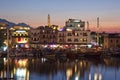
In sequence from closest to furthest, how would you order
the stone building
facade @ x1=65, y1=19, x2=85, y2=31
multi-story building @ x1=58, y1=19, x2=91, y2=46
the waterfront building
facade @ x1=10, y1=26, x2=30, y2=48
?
multi-story building @ x1=58, y1=19, x2=91, y2=46 → the waterfront building → facade @ x1=10, y1=26, x2=30, y2=48 → facade @ x1=65, y1=19, x2=85, y2=31 → the stone building

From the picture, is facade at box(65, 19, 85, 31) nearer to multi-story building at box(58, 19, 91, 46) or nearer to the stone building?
multi-story building at box(58, 19, 91, 46)

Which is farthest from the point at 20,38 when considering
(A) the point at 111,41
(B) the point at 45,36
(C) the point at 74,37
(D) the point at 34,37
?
(A) the point at 111,41

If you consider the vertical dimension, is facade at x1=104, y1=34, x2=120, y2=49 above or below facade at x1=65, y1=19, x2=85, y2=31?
below

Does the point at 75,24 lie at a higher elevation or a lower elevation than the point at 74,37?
higher

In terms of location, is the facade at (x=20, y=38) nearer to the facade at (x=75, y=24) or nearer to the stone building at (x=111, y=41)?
the facade at (x=75, y=24)

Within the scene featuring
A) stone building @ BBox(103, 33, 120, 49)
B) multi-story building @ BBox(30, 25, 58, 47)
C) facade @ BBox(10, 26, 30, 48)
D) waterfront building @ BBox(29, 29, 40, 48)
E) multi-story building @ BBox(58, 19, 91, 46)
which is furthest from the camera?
stone building @ BBox(103, 33, 120, 49)

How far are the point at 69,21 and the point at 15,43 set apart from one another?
51.0ft

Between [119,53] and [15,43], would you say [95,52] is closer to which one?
[119,53]

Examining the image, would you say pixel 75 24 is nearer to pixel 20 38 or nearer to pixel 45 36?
pixel 45 36

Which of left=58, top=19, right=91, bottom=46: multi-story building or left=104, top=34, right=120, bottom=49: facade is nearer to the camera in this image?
left=58, top=19, right=91, bottom=46: multi-story building

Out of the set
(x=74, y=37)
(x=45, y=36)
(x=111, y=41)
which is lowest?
(x=111, y=41)

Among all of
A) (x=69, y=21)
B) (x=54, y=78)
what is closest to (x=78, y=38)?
(x=69, y=21)

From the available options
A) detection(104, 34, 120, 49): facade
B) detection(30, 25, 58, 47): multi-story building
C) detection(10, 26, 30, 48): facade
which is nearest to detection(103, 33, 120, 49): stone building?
detection(104, 34, 120, 49): facade

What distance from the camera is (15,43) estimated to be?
88312mm
